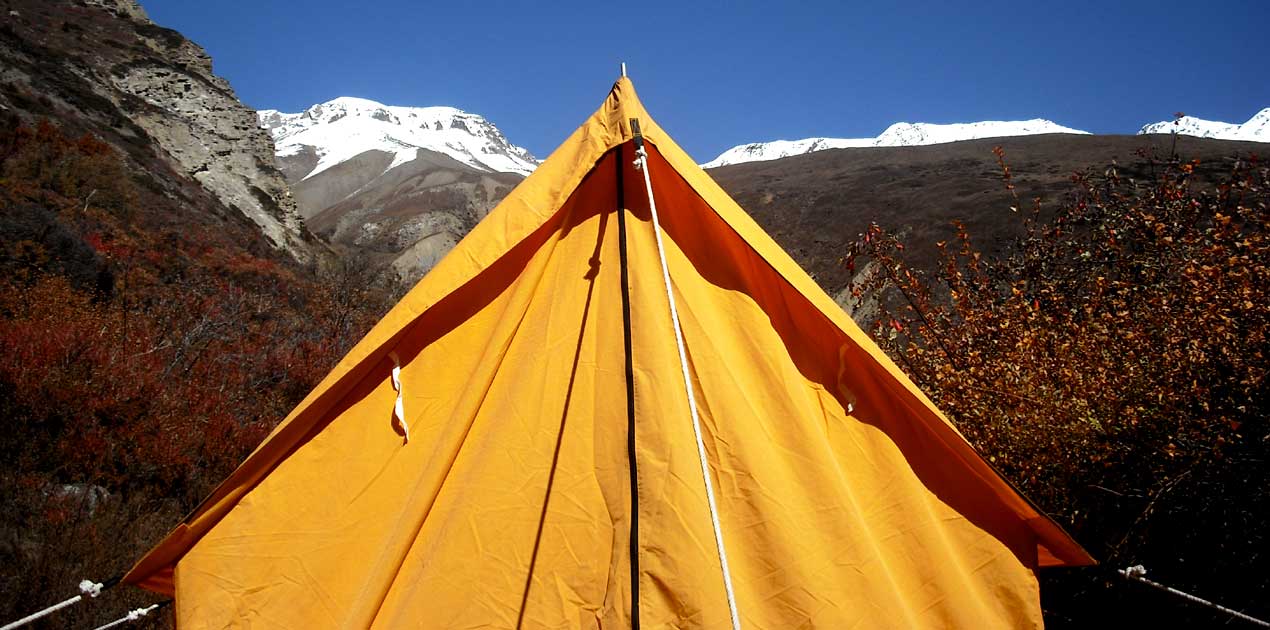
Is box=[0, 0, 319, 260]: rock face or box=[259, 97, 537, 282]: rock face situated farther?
box=[259, 97, 537, 282]: rock face

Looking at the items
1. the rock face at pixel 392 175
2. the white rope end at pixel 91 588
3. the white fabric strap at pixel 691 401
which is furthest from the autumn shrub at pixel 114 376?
the rock face at pixel 392 175

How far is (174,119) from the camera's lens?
2422cm

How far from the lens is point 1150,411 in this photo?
Answer: 3674 mm

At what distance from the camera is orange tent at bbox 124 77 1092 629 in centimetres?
276

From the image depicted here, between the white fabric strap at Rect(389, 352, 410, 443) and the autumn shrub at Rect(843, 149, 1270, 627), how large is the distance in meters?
3.64

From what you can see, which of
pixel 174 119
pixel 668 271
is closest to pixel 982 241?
pixel 668 271

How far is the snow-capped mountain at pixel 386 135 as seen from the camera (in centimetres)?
12131

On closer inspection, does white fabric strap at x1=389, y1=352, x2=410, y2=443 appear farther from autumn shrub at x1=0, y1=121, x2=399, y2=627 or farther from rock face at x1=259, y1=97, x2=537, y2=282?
rock face at x1=259, y1=97, x2=537, y2=282

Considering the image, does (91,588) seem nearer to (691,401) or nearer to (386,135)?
(691,401)

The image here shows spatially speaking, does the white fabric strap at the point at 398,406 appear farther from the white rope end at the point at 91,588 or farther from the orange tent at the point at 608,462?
the white rope end at the point at 91,588

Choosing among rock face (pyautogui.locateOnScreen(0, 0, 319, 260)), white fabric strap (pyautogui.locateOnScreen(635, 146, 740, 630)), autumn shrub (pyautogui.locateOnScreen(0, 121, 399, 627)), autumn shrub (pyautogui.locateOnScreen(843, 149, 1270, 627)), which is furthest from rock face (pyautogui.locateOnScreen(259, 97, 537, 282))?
white fabric strap (pyautogui.locateOnScreen(635, 146, 740, 630))

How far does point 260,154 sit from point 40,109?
397 inches

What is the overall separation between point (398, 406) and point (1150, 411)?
13.3 feet

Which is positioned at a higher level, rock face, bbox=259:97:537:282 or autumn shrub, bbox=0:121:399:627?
rock face, bbox=259:97:537:282
